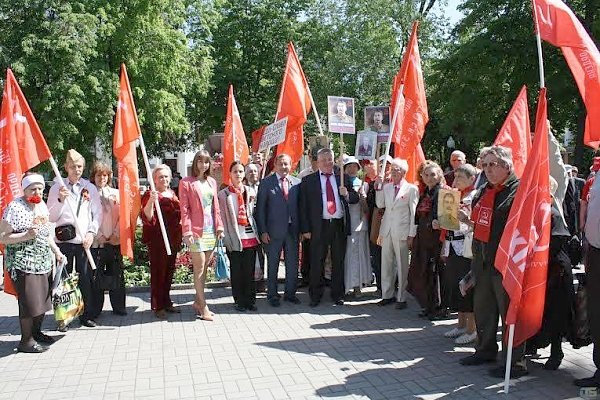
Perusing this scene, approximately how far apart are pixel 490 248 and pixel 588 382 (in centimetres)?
133

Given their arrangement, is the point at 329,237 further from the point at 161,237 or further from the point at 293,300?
the point at 161,237

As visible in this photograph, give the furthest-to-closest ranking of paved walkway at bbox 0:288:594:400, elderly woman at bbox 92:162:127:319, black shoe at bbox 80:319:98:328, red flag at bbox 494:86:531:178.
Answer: elderly woman at bbox 92:162:127:319 < black shoe at bbox 80:319:98:328 < red flag at bbox 494:86:531:178 < paved walkway at bbox 0:288:594:400

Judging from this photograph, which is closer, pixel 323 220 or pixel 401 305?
pixel 401 305

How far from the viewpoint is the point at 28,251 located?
18.7 feet

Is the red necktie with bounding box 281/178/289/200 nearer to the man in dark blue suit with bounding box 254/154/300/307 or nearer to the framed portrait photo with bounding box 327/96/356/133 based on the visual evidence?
the man in dark blue suit with bounding box 254/154/300/307

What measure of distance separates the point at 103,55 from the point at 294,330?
19150mm

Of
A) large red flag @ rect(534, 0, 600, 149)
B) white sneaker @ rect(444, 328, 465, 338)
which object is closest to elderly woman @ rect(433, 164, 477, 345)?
white sneaker @ rect(444, 328, 465, 338)

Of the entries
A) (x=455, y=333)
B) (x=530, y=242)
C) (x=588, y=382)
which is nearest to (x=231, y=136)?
(x=455, y=333)

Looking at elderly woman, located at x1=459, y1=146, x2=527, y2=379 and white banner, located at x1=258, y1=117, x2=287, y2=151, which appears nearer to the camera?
elderly woman, located at x1=459, y1=146, x2=527, y2=379

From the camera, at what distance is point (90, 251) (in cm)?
682

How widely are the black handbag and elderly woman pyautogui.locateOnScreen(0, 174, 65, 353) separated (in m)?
0.58

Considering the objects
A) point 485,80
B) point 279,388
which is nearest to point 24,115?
point 279,388

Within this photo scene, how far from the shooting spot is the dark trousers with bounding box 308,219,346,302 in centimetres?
762

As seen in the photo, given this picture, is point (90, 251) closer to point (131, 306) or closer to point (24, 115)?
point (131, 306)
